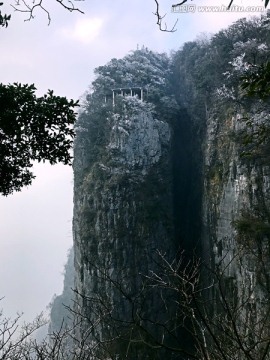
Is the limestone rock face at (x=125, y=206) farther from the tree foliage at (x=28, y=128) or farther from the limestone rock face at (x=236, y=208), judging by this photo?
the tree foliage at (x=28, y=128)

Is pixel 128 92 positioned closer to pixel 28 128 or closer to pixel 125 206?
pixel 125 206

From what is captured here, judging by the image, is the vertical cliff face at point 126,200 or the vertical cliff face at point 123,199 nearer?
the vertical cliff face at point 123,199

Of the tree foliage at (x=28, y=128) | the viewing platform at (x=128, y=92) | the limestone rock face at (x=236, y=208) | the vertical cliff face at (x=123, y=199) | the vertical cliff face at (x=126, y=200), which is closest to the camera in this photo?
the tree foliage at (x=28, y=128)

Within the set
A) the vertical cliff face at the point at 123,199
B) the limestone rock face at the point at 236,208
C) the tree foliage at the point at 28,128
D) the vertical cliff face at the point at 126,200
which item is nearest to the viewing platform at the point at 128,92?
the vertical cliff face at the point at 123,199

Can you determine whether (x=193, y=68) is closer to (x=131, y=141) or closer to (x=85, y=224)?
(x=131, y=141)

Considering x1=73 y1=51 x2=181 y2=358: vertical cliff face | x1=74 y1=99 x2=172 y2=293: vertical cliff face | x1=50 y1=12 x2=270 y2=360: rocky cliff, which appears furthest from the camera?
x1=74 y1=99 x2=172 y2=293: vertical cliff face

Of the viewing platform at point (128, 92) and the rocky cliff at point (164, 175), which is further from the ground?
the viewing platform at point (128, 92)

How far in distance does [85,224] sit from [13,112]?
15.7 m

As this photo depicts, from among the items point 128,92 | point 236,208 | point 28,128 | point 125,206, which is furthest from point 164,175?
point 28,128

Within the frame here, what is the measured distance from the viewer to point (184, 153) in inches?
939

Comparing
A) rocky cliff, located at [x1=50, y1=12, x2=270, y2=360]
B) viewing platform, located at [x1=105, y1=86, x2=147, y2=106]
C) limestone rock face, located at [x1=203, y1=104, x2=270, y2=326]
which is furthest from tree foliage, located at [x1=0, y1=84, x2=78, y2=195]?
viewing platform, located at [x1=105, y1=86, x2=147, y2=106]

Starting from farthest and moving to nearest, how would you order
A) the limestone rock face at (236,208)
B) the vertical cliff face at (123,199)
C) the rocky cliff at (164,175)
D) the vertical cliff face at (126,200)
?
the vertical cliff face at (126,200) < the vertical cliff face at (123,199) < the rocky cliff at (164,175) < the limestone rock face at (236,208)

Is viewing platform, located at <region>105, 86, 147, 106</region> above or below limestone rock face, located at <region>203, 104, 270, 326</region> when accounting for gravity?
above

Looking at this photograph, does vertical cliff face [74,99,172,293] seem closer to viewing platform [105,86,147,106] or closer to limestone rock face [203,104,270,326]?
viewing platform [105,86,147,106]
